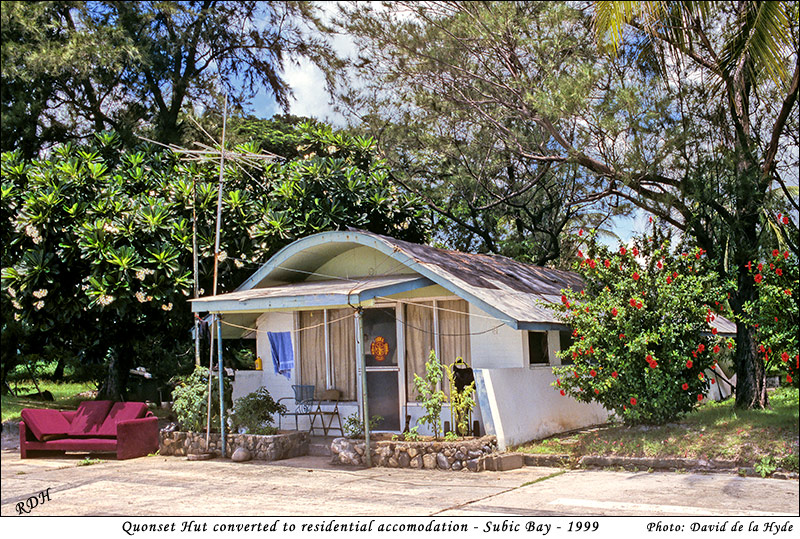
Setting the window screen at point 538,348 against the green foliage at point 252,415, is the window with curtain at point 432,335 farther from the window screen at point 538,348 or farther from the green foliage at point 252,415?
the green foliage at point 252,415

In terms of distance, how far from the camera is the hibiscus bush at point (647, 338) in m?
11.4

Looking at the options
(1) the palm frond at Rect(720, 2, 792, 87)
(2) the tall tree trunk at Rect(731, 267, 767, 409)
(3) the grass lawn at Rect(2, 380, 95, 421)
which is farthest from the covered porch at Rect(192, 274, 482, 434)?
(3) the grass lawn at Rect(2, 380, 95, 421)

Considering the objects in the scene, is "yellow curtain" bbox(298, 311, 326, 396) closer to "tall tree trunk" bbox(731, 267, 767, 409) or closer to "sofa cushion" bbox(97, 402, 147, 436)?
"sofa cushion" bbox(97, 402, 147, 436)

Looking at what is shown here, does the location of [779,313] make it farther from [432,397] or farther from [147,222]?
[147,222]

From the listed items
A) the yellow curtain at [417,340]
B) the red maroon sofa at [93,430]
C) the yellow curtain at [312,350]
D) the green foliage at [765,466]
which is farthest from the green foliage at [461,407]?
the red maroon sofa at [93,430]

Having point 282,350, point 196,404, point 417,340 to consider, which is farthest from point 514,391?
point 196,404

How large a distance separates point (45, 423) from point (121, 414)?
1296 millimetres

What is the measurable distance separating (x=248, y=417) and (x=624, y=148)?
7.89 m

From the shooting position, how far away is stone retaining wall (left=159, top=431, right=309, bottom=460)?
12.4m

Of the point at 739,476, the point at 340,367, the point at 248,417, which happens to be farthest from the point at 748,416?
the point at 248,417

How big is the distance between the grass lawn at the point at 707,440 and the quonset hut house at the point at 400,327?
3.55ft

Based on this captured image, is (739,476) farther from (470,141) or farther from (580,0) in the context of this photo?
(470,141)

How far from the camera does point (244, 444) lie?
41.2 ft

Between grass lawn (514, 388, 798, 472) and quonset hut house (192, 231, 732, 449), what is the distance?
108 cm
